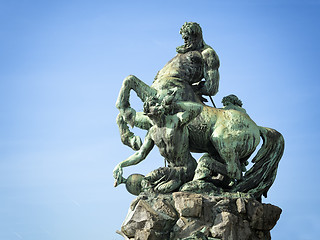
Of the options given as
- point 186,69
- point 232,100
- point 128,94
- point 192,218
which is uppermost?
point 186,69

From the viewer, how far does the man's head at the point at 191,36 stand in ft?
39.2

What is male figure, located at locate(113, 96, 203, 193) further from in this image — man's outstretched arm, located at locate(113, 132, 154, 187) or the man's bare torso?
the man's bare torso

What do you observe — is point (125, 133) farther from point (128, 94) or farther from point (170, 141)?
point (170, 141)

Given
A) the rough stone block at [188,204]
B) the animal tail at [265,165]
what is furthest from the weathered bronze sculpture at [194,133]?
the rough stone block at [188,204]

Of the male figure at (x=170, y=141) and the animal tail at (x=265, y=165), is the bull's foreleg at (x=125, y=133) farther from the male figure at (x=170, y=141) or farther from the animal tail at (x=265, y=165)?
the animal tail at (x=265, y=165)

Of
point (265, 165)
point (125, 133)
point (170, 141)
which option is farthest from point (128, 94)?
point (265, 165)

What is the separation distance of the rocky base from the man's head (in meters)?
2.56

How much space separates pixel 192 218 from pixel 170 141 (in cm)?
124

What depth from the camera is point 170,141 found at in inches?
435

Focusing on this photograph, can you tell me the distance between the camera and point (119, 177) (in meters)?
11.2

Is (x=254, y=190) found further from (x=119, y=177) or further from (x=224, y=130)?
(x=119, y=177)

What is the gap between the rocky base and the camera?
34.0 feet

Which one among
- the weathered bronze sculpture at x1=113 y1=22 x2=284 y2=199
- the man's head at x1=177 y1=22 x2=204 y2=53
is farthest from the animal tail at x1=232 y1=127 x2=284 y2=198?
the man's head at x1=177 y1=22 x2=204 y2=53

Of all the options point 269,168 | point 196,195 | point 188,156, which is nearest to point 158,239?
point 196,195
